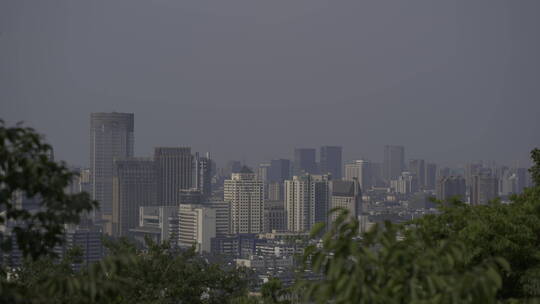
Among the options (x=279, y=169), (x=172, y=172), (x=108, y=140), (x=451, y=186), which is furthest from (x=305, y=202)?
(x=279, y=169)

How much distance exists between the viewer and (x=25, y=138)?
3.76 m

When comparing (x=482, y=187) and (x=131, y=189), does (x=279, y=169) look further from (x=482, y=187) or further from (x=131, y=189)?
(x=482, y=187)

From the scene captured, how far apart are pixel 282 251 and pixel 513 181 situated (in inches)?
2480

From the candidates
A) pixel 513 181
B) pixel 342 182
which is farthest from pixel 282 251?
pixel 513 181

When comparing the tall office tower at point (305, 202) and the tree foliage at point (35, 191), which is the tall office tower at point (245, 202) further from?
the tree foliage at point (35, 191)

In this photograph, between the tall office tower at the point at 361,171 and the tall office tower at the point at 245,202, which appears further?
the tall office tower at the point at 361,171

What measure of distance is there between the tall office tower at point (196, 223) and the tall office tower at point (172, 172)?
20.2 meters

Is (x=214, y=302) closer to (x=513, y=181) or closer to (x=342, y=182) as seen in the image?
(x=342, y=182)

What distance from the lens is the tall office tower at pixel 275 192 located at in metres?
158

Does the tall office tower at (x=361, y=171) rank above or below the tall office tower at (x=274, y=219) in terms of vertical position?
above

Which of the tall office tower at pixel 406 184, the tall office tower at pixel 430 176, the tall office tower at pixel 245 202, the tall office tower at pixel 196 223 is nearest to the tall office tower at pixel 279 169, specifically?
the tall office tower at pixel 406 184

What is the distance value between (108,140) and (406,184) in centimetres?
6361

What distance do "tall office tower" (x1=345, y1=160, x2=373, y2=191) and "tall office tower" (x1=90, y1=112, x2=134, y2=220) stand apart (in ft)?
161

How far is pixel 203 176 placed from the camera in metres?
160
